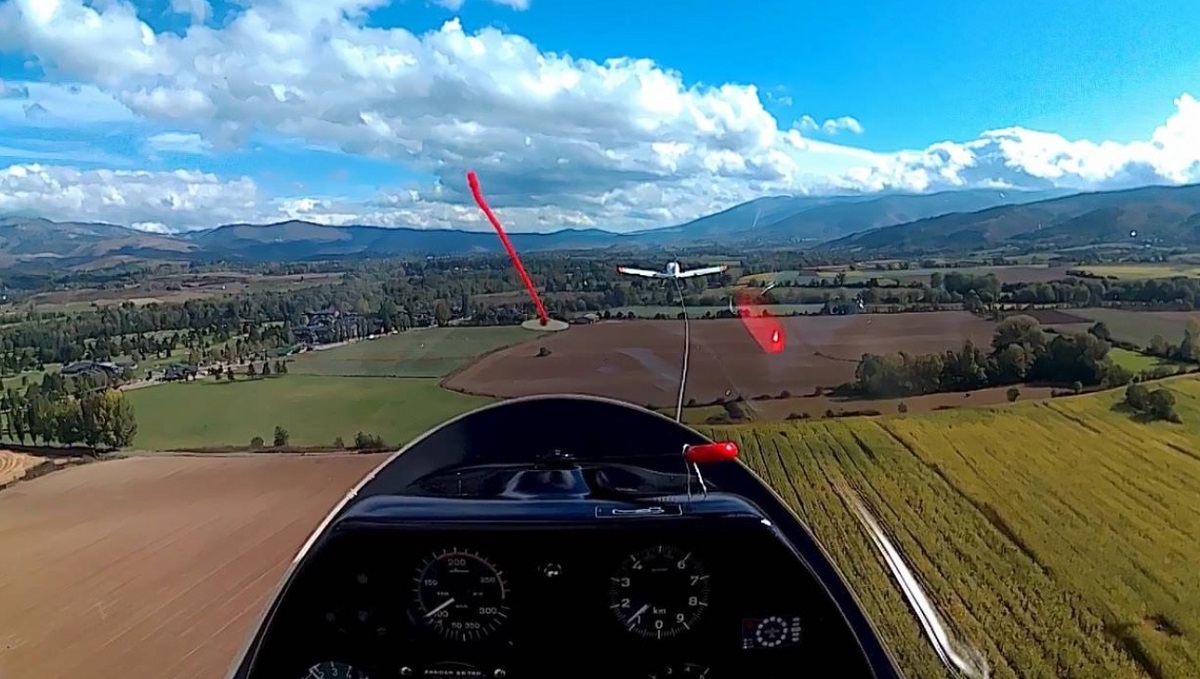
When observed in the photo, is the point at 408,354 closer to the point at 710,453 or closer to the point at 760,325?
the point at 760,325

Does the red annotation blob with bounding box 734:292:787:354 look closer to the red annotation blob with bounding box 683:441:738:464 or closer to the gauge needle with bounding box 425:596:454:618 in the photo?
Result: the red annotation blob with bounding box 683:441:738:464

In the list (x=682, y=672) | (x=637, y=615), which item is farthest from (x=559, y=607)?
(x=682, y=672)

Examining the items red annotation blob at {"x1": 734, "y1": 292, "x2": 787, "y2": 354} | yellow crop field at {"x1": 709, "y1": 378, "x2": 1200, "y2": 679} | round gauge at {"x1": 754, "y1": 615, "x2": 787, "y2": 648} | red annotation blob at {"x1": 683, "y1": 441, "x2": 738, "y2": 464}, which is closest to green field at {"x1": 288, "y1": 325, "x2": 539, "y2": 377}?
red annotation blob at {"x1": 734, "y1": 292, "x2": 787, "y2": 354}

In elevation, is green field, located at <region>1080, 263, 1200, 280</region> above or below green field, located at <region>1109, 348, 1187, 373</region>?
above

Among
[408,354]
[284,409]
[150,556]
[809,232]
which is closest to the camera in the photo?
[150,556]

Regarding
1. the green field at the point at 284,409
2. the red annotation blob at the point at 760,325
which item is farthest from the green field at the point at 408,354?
the red annotation blob at the point at 760,325

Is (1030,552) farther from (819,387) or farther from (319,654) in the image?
(319,654)
